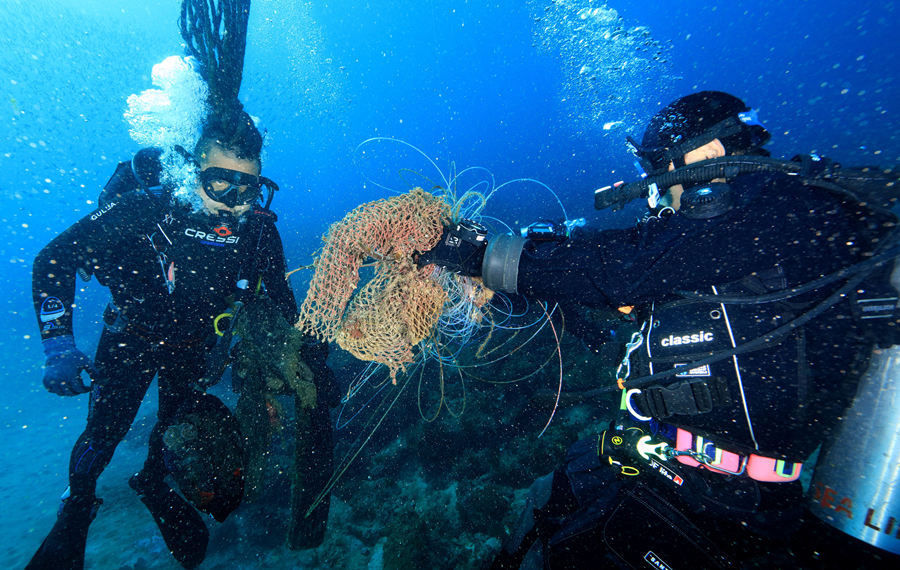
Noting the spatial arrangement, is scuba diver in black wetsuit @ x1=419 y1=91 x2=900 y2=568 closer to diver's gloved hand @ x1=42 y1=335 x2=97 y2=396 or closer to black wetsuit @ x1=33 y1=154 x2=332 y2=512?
black wetsuit @ x1=33 y1=154 x2=332 y2=512

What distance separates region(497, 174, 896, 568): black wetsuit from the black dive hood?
82 millimetres

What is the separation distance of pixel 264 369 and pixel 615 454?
3990mm

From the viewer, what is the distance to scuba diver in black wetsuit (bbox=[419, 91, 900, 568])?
1834 mm

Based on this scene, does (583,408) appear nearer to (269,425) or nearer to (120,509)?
(269,425)

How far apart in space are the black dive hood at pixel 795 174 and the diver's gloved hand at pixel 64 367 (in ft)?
19.0

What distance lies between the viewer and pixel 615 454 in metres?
2.70

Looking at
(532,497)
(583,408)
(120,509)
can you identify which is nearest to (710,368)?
(532,497)

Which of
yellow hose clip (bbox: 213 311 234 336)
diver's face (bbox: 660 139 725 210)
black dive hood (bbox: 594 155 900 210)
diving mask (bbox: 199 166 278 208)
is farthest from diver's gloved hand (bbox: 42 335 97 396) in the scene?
diver's face (bbox: 660 139 725 210)

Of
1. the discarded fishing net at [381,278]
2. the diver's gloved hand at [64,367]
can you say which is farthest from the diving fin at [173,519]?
the discarded fishing net at [381,278]

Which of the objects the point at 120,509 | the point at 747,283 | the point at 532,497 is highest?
the point at 747,283

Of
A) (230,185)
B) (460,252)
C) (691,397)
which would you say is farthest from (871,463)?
(230,185)

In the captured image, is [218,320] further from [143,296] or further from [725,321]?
[725,321]

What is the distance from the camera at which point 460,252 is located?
255 cm

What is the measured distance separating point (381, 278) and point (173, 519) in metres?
4.80
